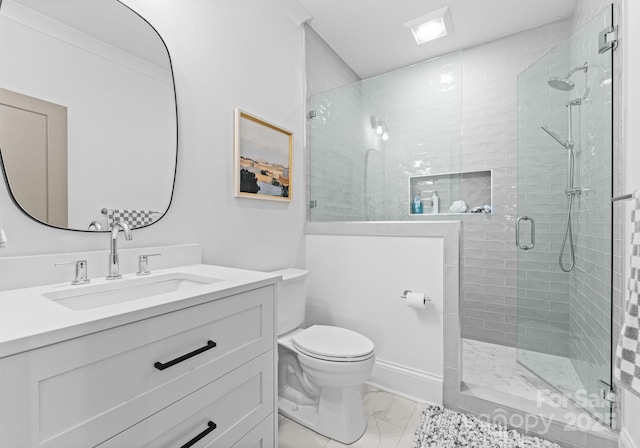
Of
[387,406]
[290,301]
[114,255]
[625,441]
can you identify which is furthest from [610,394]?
[114,255]

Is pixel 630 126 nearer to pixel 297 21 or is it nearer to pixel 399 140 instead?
pixel 399 140

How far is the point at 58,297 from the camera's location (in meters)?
0.93

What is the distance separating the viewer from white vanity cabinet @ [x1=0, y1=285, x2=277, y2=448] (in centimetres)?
57

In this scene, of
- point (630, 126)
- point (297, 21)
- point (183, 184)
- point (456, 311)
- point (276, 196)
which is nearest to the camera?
point (630, 126)

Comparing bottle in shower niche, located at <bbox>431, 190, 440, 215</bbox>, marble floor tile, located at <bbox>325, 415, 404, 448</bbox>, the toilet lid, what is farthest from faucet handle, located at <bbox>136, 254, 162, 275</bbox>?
bottle in shower niche, located at <bbox>431, 190, 440, 215</bbox>

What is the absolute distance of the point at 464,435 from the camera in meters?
1.46

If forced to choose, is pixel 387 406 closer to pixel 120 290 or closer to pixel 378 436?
pixel 378 436

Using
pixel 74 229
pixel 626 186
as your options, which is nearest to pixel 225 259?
pixel 74 229

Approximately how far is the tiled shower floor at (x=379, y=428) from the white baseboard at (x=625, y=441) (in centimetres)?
84

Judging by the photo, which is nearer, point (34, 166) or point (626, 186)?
point (34, 166)

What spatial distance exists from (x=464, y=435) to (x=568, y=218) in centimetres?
143

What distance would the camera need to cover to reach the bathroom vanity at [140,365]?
1.88 feet

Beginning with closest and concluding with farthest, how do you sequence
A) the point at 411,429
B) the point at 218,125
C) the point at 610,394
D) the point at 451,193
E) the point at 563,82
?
the point at 610,394
the point at 411,429
the point at 218,125
the point at 563,82
the point at 451,193

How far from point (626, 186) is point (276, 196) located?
1803 millimetres
